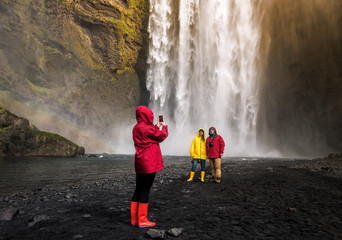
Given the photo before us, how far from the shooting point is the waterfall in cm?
3947

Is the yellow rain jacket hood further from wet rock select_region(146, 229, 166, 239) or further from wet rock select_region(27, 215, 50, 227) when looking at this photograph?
wet rock select_region(27, 215, 50, 227)

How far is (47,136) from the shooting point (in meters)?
27.5

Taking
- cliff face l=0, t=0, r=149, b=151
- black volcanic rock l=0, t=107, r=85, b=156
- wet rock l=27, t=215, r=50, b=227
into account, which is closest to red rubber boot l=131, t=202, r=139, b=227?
wet rock l=27, t=215, r=50, b=227

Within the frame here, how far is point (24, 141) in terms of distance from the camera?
2558 centimetres

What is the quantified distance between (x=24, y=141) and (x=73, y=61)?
1122 inches

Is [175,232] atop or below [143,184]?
below

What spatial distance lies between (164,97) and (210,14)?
1918 cm

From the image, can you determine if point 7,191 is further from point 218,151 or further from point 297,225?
point 297,225

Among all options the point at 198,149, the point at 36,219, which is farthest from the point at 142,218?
the point at 198,149

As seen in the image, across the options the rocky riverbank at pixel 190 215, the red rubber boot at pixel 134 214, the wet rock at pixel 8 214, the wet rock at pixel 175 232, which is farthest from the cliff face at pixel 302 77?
the wet rock at pixel 8 214

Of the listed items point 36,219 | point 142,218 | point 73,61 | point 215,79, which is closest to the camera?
point 142,218

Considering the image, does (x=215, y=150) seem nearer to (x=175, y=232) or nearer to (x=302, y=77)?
(x=175, y=232)

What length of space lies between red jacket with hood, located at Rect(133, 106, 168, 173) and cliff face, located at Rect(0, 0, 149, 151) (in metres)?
45.7

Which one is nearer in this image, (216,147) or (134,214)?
(134,214)
